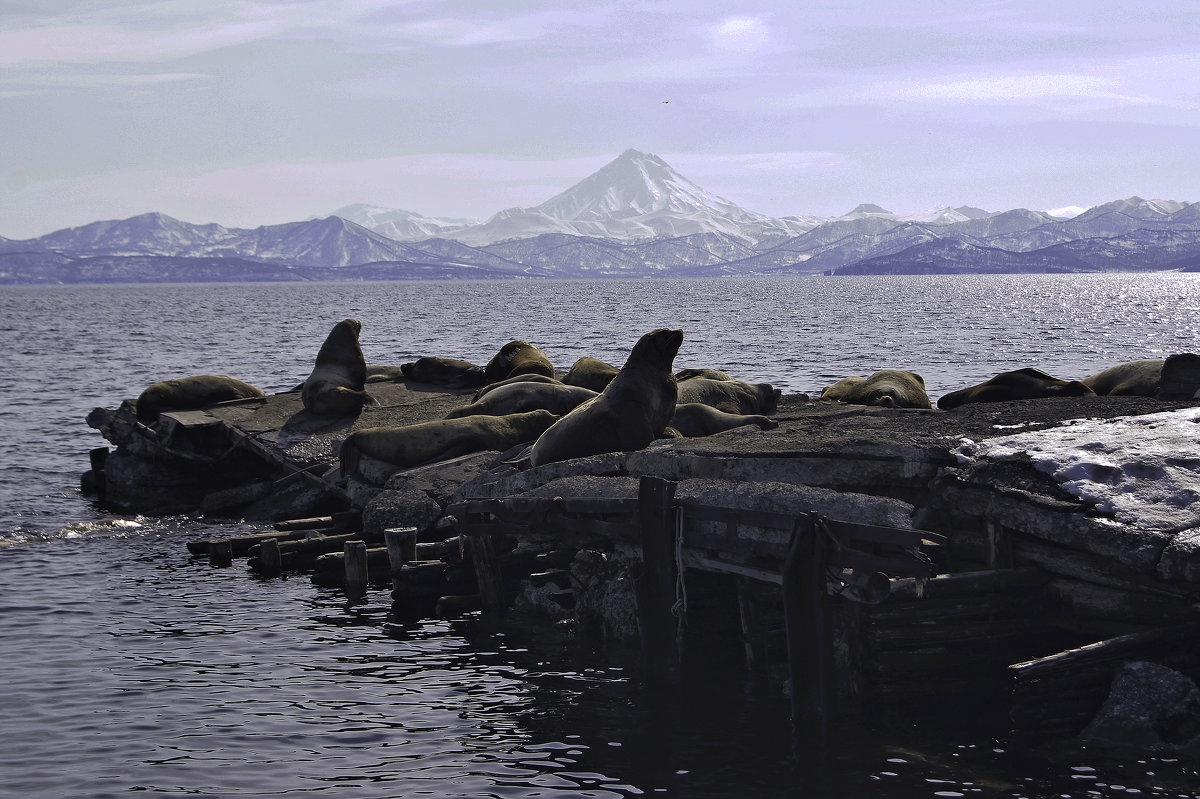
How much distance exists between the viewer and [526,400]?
57.5 ft

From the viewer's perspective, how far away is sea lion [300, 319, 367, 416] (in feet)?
64.5

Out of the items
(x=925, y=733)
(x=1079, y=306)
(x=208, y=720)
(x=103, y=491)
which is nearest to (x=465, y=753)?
(x=208, y=720)

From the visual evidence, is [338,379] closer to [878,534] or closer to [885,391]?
[885,391]

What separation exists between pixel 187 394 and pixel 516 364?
6612mm

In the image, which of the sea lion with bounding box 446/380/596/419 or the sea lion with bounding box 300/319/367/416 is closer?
the sea lion with bounding box 446/380/596/419

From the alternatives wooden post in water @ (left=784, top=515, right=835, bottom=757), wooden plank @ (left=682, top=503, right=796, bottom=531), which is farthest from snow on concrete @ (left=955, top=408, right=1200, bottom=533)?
wooden post in water @ (left=784, top=515, right=835, bottom=757)

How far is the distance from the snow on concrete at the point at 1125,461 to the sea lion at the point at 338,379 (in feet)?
40.5

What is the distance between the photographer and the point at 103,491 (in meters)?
20.7

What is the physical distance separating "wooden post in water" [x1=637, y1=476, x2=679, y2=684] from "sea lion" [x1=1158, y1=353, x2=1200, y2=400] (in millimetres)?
7379

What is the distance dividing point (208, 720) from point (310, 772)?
5.11ft

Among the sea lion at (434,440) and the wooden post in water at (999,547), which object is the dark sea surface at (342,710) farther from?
the sea lion at (434,440)

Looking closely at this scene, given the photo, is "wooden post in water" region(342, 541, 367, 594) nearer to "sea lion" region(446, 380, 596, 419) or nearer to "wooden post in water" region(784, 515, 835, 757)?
"sea lion" region(446, 380, 596, 419)

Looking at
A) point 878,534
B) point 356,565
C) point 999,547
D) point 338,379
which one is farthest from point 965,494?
point 338,379

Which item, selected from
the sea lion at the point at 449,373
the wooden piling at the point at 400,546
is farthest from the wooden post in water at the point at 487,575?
the sea lion at the point at 449,373
